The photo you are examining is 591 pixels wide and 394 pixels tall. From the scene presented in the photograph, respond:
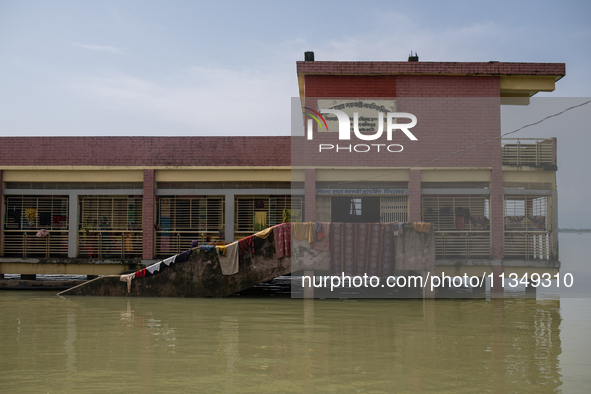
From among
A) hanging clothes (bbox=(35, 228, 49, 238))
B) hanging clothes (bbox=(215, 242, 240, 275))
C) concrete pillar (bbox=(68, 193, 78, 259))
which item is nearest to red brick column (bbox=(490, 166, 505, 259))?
hanging clothes (bbox=(215, 242, 240, 275))

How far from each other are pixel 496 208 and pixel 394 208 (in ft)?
10.3

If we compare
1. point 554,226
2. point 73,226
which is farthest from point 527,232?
point 73,226

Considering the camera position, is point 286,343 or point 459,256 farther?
point 459,256

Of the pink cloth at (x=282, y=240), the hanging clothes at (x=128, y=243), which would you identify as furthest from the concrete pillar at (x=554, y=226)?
the hanging clothes at (x=128, y=243)

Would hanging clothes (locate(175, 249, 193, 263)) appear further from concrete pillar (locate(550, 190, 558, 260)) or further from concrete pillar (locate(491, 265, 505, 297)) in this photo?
concrete pillar (locate(550, 190, 558, 260))

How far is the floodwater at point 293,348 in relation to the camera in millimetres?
5852

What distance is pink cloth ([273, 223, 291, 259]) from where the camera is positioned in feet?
43.8

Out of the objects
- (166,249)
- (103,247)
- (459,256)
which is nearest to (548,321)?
(459,256)

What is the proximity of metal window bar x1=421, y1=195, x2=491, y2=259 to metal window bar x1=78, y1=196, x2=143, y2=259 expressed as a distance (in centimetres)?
979

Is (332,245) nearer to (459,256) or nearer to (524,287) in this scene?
(459,256)

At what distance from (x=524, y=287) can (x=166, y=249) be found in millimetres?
12148

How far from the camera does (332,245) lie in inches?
531

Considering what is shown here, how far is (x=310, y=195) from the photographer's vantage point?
15.5 metres

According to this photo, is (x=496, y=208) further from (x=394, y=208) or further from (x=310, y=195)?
(x=310, y=195)
